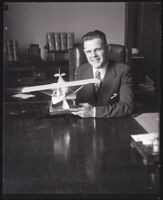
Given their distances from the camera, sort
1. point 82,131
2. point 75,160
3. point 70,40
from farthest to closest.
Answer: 1. point 70,40
2. point 82,131
3. point 75,160

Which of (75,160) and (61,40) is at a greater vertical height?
(61,40)

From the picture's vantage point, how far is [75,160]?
3.37 feet

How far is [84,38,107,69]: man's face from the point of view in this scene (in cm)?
190

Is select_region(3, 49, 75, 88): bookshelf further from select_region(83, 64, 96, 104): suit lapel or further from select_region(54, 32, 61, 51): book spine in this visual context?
select_region(83, 64, 96, 104): suit lapel

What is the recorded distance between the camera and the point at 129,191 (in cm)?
84

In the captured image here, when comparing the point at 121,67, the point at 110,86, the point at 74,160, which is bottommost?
the point at 74,160

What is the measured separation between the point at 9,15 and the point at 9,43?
33 cm

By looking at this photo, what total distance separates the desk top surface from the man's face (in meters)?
0.65

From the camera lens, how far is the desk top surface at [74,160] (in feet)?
2.85

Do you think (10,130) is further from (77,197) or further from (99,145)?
(77,197)

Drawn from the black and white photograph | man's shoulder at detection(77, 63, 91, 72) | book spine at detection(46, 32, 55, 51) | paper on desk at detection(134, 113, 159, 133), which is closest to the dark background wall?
the black and white photograph

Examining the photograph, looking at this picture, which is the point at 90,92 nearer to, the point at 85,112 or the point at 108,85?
the point at 108,85

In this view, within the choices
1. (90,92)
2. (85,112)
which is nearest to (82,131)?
(85,112)

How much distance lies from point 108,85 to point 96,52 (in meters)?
0.25
